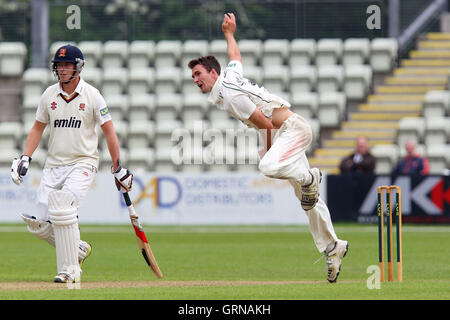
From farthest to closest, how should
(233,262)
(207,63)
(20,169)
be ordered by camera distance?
(233,262) < (20,169) < (207,63)

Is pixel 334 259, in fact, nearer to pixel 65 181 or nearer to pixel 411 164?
pixel 65 181

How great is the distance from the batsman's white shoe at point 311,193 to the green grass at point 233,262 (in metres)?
Answer: 0.67

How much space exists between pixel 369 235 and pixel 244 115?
25.9ft

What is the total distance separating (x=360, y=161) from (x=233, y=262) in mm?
6727

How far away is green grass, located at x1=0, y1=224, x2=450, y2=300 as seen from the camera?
732cm

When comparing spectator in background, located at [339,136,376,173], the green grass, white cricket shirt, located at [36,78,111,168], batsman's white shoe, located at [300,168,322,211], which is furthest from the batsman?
spectator in background, located at [339,136,376,173]

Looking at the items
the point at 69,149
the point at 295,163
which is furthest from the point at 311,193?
the point at 69,149

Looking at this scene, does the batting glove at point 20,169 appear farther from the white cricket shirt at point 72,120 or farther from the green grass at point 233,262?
the green grass at point 233,262

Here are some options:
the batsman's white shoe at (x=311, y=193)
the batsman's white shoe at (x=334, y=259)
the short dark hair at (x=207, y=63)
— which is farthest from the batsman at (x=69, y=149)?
the batsman's white shoe at (x=334, y=259)

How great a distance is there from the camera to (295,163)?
26.9 ft

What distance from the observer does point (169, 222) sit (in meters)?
18.1

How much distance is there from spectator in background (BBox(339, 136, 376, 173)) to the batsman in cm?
955

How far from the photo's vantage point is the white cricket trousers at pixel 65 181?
28.1 ft
